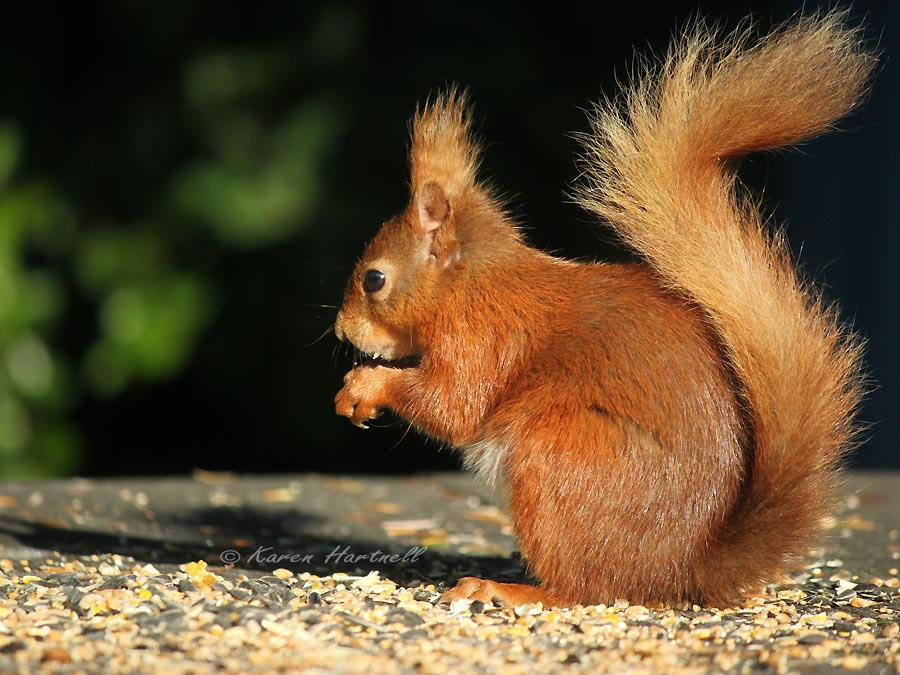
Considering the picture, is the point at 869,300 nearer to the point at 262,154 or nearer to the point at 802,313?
the point at 262,154

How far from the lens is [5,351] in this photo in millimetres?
3289

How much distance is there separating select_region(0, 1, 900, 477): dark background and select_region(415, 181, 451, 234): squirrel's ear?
4.13ft

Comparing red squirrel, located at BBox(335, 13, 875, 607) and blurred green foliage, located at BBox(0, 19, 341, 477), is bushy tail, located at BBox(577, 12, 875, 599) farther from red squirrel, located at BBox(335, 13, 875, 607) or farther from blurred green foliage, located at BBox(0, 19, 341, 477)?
blurred green foliage, located at BBox(0, 19, 341, 477)

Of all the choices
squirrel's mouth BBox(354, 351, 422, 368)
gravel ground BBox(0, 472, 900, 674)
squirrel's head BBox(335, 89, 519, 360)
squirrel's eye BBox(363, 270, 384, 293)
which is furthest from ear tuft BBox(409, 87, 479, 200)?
gravel ground BBox(0, 472, 900, 674)

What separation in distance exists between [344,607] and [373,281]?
0.59 metres

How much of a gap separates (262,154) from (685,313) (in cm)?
208

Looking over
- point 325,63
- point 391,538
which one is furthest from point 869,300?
point 391,538

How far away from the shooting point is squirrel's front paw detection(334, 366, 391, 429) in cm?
179

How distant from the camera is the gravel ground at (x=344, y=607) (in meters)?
1.31

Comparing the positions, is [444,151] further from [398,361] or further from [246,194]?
[246,194]

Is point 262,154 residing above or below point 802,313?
above
